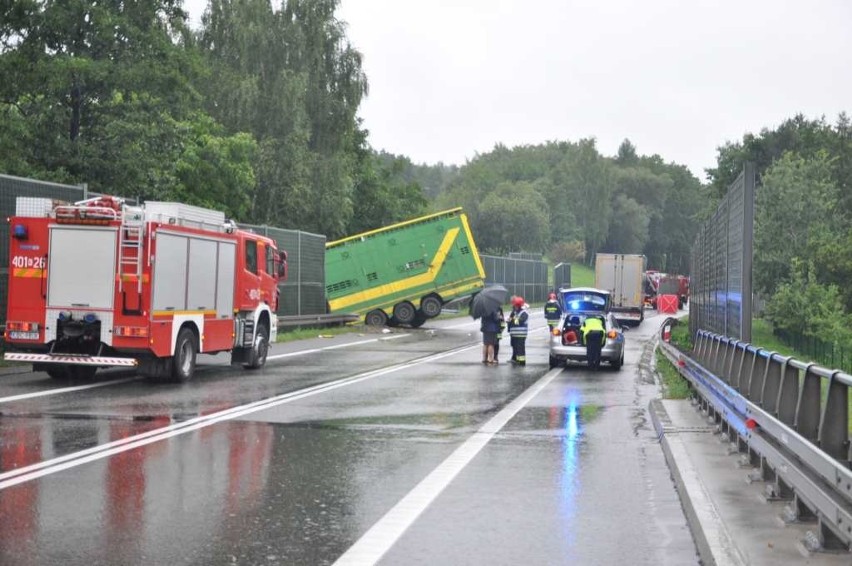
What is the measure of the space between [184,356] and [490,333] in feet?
26.5

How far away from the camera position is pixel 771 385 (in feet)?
30.5

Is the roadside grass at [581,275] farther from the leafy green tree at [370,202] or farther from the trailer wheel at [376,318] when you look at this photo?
the trailer wheel at [376,318]

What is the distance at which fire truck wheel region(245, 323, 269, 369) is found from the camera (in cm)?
2162

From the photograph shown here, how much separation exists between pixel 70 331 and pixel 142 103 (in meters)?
14.7

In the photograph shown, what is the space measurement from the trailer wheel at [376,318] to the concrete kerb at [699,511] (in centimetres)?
3126

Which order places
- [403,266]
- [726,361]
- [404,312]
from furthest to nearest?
[404,312]
[403,266]
[726,361]

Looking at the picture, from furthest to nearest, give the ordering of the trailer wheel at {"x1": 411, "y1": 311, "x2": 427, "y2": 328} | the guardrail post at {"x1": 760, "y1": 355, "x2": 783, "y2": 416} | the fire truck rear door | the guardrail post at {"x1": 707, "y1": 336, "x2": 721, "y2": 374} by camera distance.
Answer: the trailer wheel at {"x1": 411, "y1": 311, "x2": 427, "y2": 328}
the fire truck rear door
the guardrail post at {"x1": 707, "y1": 336, "x2": 721, "y2": 374}
the guardrail post at {"x1": 760, "y1": 355, "x2": 783, "y2": 416}

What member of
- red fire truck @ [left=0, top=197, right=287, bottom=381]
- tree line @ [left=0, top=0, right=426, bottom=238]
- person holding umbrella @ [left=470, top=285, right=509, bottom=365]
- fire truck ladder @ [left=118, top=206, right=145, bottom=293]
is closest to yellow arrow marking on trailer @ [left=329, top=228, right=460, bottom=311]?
tree line @ [left=0, top=0, right=426, bottom=238]

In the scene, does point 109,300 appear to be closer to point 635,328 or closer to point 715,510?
point 715,510

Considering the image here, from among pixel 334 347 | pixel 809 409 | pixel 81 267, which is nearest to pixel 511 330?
pixel 334 347

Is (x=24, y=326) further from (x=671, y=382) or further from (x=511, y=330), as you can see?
(x=671, y=382)

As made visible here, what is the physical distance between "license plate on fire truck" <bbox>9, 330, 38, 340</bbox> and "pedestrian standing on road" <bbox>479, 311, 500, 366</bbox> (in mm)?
9811

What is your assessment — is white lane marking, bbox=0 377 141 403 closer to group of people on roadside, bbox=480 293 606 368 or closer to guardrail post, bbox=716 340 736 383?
group of people on roadside, bbox=480 293 606 368

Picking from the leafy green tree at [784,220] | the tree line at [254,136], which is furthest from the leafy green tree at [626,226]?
the leafy green tree at [784,220]
